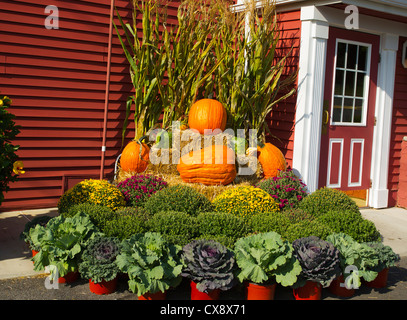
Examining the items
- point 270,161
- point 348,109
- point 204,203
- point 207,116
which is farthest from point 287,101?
point 204,203

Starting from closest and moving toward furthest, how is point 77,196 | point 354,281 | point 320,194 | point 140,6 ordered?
point 354,281, point 77,196, point 320,194, point 140,6

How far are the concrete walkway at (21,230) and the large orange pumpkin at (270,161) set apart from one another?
1441 mm

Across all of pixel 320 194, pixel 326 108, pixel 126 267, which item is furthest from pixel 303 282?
pixel 326 108

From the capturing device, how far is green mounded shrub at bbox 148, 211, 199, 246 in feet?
12.7

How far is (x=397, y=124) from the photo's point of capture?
7129 millimetres

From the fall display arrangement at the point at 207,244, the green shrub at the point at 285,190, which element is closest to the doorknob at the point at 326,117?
the green shrub at the point at 285,190

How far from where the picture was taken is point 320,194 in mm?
5039

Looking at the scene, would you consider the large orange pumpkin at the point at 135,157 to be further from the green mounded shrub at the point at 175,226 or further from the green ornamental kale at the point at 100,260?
the green ornamental kale at the point at 100,260

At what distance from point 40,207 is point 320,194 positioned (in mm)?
3272

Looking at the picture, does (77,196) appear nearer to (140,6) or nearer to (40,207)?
(40,207)

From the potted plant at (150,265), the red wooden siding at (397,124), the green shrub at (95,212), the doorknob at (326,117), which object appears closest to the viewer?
the potted plant at (150,265)

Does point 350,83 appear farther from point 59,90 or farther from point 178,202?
point 59,90

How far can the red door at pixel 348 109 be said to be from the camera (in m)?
6.41

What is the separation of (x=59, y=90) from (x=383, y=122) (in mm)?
4425
